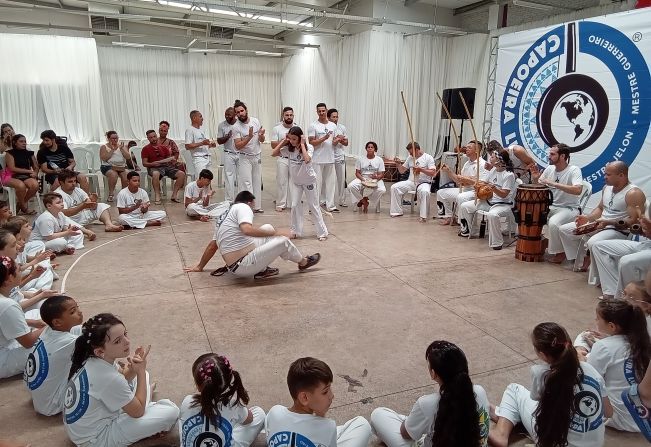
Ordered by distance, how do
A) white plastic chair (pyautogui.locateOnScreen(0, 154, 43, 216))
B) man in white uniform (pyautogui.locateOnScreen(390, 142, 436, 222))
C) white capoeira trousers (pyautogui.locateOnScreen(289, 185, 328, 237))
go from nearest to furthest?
white capoeira trousers (pyautogui.locateOnScreen(289, 185, 328, 237))
white plastic chair (pyautogui.locateOnScreen(0, 154, 43, 216))
man in white uniform (pyautogui.locateOnScreen(390, 142, 436, 222))

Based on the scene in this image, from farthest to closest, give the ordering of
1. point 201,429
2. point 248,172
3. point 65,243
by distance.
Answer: point 248,172
point 65,243
point 201,429

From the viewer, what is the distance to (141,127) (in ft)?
48.4

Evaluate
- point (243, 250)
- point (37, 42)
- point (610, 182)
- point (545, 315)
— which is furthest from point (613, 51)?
point (37, 42)

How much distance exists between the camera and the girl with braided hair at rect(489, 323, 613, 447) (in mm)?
2059

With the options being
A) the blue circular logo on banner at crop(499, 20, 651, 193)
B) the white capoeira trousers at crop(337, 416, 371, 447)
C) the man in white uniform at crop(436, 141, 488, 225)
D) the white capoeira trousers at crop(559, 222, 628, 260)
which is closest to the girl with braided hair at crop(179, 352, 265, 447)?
the white capoeira trousers at crop(337, 416, 371, 447)

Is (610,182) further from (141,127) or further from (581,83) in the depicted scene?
(141,127)

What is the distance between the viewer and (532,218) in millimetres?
5445

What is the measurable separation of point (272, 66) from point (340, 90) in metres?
5.94

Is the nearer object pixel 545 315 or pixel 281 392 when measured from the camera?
pixel 281 392

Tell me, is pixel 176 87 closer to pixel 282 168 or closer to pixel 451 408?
pixel 282 168

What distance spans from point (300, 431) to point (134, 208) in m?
5.73

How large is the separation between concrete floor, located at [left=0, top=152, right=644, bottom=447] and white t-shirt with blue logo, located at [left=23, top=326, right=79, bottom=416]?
0.14 meters

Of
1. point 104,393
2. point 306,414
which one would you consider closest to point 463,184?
point 306,414

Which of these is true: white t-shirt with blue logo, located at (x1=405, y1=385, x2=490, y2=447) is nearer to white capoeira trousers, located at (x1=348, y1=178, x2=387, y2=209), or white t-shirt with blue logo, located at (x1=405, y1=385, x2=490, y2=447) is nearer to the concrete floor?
the concrete floor
